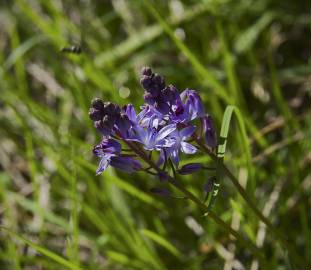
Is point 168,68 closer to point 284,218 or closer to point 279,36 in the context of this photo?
point 279,36

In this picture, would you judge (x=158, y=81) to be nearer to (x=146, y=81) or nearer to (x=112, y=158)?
(x=146, y=81)

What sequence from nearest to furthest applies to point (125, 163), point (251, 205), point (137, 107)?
point (125, 163) < point (251, 205) < point (137, 107)

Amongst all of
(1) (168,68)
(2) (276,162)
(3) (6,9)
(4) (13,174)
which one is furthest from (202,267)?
(3) (6,9)

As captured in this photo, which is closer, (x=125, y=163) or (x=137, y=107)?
(x=125, y=163)

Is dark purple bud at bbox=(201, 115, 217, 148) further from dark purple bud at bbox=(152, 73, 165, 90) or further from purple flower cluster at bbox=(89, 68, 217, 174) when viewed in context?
dark purple bud at bbox=(152, 73, 165, 90)

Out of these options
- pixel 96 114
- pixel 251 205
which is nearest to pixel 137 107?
pixel 251 205

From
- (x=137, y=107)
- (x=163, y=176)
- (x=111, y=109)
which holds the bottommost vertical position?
(x=163, y=176)

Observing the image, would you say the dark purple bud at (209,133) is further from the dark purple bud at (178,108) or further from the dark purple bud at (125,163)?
the dark purple bud at (125,163)
